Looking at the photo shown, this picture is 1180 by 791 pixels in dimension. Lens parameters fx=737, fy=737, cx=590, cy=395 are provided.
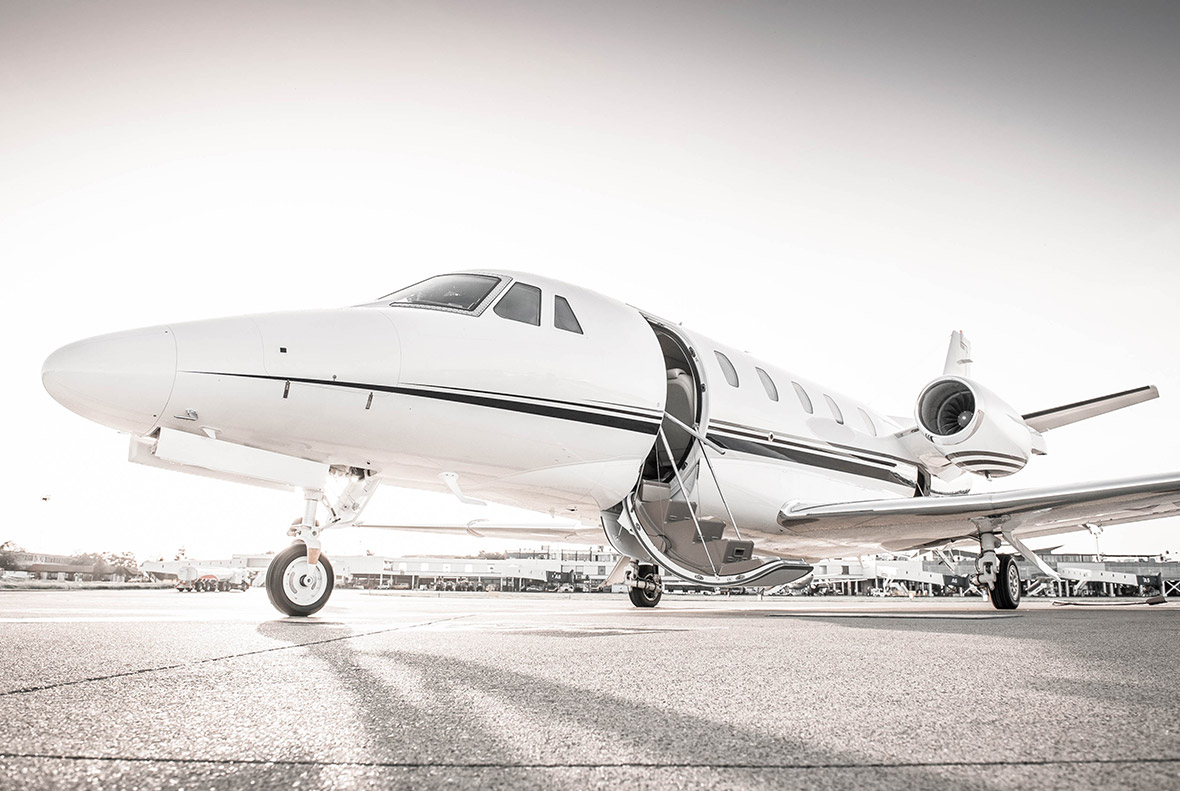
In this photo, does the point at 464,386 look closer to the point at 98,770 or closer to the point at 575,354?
the point at 575,354

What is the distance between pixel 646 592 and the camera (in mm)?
11633

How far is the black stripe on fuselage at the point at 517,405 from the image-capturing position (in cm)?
544

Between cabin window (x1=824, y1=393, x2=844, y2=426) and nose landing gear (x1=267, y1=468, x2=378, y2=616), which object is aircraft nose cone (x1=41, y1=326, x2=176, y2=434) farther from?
cabin window (x1=824, y1=393, x2=844, y2=426)

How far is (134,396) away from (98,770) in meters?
4.19

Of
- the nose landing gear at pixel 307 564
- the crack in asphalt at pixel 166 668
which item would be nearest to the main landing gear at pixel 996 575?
the nose landing gear at pixel 307 564

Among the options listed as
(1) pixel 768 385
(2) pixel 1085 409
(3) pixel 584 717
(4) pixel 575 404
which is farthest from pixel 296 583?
(2) pixel 1085 409

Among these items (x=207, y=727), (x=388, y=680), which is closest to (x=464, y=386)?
(x=388, y=680)

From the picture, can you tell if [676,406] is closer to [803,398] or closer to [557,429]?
[803,398]

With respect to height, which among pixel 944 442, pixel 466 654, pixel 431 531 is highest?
pixel 944 442

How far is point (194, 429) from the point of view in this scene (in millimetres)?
5246

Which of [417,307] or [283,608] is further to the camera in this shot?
[417,307]

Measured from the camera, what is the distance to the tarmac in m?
1.32

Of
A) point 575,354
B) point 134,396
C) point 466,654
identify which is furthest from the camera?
point 575,354

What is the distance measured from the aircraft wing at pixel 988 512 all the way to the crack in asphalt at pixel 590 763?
717 cm
